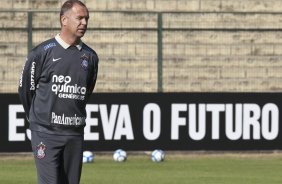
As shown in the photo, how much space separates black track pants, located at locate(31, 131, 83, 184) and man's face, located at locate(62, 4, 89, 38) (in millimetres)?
881

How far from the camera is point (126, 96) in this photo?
1972cm

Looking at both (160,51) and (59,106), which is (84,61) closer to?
(59,106)

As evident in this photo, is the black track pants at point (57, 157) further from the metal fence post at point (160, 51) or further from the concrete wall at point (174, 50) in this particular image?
the concrete wall at point (174, 50)

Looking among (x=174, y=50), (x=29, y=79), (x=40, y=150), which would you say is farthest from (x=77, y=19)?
(x=174, y=50)

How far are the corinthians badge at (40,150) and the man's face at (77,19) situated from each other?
0.95 meters

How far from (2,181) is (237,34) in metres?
10.8

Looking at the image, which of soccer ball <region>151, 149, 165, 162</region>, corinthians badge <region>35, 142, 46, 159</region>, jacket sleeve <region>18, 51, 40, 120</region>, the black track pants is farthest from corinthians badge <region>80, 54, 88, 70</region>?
soccer ball <region>151, 149, 165, 162</region>

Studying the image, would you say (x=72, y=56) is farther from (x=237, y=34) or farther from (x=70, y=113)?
(x=237, y=34)

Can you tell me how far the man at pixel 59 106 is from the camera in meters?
7.77

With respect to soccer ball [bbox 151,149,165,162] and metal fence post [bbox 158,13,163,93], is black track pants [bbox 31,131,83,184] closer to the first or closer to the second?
soccer ball [bbox 151,149,165,162]

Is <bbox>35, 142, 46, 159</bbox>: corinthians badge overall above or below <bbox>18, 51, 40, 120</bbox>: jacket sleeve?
below

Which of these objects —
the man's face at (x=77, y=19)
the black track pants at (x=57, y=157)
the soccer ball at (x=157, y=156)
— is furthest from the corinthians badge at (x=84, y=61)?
the soccer ball at (x=157, y=156)

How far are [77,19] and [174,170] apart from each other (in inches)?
387

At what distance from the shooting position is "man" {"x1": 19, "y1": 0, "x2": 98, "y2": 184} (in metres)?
7.77
